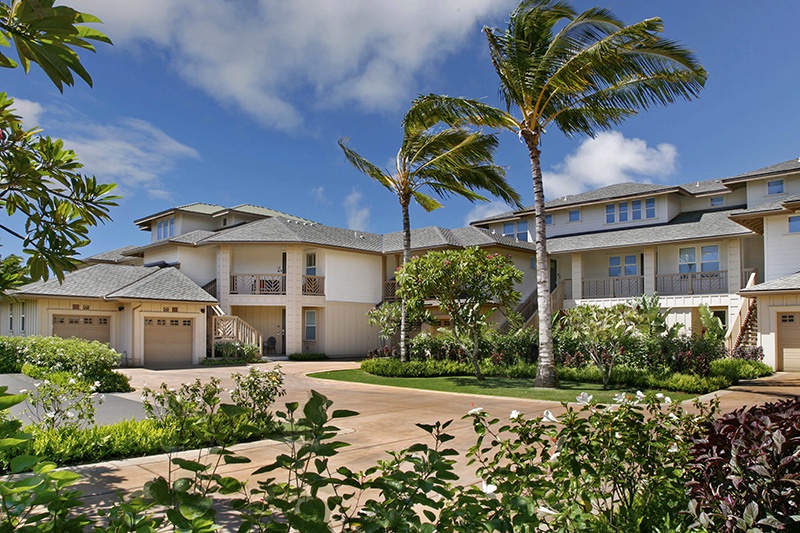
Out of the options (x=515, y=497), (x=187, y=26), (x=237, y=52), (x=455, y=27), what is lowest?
(x=515, y=497)

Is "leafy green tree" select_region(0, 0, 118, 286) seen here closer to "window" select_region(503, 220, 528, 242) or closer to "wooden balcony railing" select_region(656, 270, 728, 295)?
"wooden balcony railing" select_region(656, 270, 728, 295)

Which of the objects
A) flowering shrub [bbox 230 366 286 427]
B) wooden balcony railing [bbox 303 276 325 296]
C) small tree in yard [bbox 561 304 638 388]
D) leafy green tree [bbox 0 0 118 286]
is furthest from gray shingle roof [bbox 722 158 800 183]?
leafy green tree [bbox 0 0 118 286]

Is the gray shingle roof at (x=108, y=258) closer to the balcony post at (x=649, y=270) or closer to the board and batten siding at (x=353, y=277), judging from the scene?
the board and batten siding at (x=353, y=277)

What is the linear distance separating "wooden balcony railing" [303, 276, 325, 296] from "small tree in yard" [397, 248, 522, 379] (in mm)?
12083

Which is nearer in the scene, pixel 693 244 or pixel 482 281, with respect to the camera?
pixel 482 281

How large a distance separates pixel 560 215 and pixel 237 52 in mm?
26604

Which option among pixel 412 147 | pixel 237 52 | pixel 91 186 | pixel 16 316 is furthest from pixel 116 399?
pixel 16 316

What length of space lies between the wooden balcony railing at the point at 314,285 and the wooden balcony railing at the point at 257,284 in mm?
1184

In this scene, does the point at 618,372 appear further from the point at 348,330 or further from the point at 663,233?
the point at 348,330

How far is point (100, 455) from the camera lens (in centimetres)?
736

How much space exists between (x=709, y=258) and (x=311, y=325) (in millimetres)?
20919

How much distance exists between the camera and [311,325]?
3170 cm

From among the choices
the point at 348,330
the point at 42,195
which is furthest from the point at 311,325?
the point at 42,195

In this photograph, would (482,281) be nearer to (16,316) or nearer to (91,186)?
(91,186)
